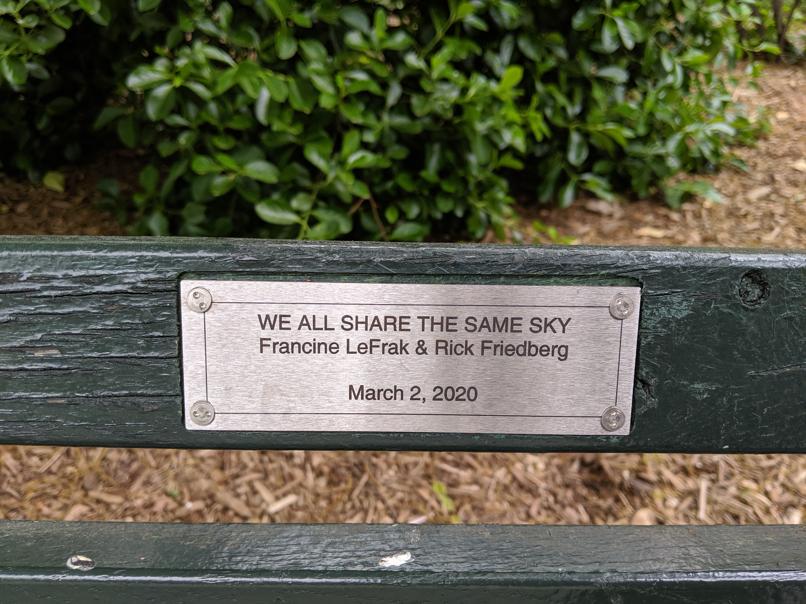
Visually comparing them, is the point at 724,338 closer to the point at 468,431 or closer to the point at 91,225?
the point at 468,431

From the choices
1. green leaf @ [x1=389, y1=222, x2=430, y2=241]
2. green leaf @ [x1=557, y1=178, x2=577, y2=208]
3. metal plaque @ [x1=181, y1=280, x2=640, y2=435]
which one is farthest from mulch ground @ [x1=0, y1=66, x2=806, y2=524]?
metal plaque @ [x1=181, y1=280, x2=640, y2=435]

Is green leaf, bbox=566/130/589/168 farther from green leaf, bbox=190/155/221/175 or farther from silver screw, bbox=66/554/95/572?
silver screw, bbox=66/554/95/572

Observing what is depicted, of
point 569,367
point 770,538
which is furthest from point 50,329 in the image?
point 770,538

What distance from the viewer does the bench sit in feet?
3.30

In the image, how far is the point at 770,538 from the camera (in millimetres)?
1081

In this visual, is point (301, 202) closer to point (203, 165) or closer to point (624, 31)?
point (203, 165)

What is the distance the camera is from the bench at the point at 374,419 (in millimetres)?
1005

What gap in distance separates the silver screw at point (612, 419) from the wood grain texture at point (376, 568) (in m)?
0.15

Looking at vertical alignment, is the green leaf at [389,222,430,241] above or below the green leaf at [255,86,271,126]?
below

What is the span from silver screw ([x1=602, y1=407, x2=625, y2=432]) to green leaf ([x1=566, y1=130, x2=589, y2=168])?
1.80m

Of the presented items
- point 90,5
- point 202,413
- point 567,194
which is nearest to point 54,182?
point 90,5

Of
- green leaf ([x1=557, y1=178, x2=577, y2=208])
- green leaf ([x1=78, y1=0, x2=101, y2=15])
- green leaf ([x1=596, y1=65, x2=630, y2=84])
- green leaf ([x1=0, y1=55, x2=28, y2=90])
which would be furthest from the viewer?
green leaf ([x1=557, y1=178, x2=577, y2=208])

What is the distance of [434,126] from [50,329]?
1.58 metres

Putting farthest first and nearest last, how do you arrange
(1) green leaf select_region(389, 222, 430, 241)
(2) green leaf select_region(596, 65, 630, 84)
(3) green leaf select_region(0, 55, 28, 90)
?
(2) green leaf select_region(596, 65, 630, 84), (1) green leaf select_region(389, 222, 430, 241), (3) green leaf select_region(0, 55, 28, 90)
